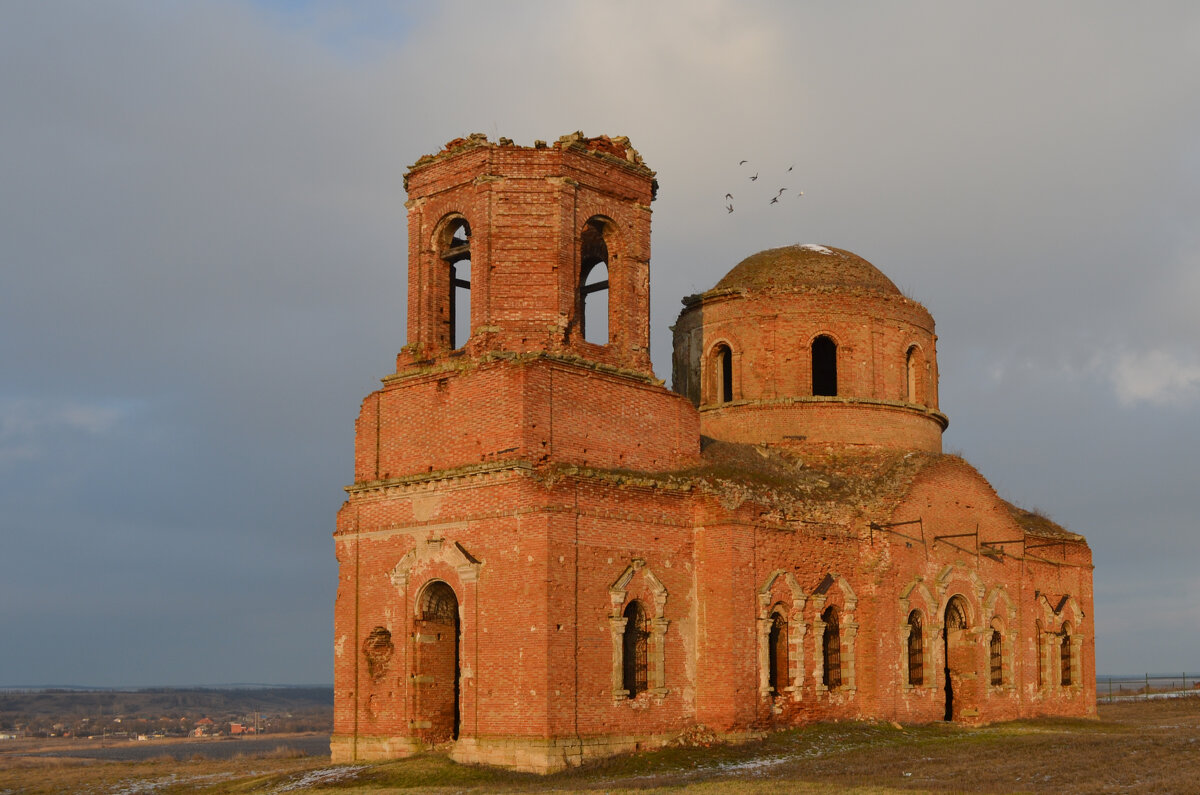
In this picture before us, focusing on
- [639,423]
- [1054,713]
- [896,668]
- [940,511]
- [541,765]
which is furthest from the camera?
[1054,713]

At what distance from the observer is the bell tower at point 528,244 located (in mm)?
20688

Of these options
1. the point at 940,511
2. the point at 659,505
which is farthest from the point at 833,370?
the point at 659,505

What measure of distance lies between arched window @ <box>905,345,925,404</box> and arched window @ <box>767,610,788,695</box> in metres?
8.32

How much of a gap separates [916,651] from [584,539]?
27.2 feet

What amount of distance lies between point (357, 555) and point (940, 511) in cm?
1116

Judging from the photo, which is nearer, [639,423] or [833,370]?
[639,423]

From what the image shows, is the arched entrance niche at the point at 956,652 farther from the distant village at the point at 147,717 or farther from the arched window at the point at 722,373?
the distant village at the point at 147,717

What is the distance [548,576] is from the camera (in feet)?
61.1

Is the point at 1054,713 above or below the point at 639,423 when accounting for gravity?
below

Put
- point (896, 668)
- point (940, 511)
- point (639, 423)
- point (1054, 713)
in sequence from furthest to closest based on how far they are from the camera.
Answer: point (1054, 713) < point (940, 511) < point (896, 668) < point (639, 423)

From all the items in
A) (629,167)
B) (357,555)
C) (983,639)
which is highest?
(629,167)

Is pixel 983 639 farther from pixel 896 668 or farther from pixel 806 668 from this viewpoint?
pixel 806 668

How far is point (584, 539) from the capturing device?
19391 mm

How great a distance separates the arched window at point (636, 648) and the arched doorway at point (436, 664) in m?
2.62
